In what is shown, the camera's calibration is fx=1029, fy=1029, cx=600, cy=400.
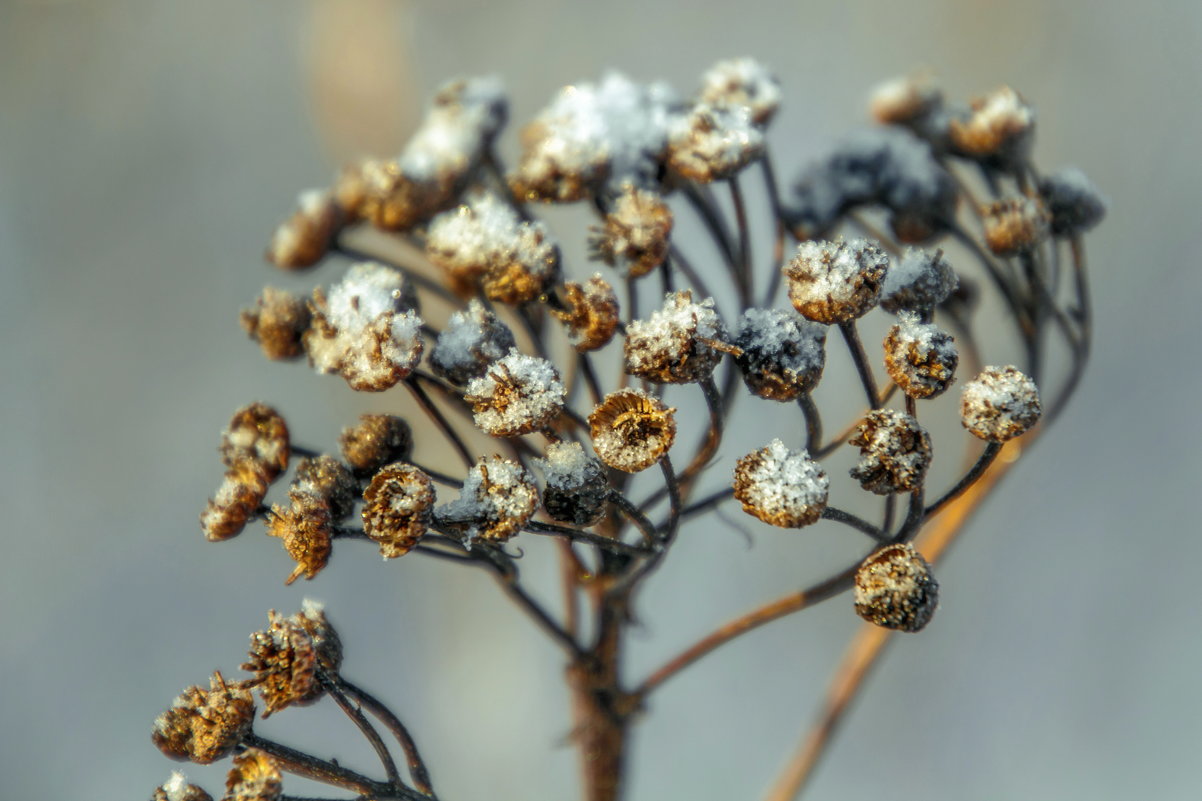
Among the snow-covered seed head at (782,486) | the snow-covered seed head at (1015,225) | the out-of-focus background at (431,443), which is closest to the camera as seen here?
the snow-covered seed head at (782,486)

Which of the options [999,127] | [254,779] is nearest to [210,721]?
[254,779]

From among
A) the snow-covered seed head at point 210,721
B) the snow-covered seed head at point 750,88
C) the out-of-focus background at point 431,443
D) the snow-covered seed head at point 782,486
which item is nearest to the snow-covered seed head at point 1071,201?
the snow-covered seed head at point 750,88

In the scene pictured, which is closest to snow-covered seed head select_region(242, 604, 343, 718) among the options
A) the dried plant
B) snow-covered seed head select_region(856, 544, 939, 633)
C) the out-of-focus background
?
the dried plant

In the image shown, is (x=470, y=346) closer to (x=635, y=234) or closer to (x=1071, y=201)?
(x=635, y=234)

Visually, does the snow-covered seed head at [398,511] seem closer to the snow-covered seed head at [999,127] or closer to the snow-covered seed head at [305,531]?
the snow-covered seed head at [305,531]

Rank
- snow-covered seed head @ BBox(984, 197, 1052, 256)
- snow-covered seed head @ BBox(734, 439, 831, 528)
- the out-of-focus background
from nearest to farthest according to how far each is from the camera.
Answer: snow-covered seed head @ BBox(734, 439, 831, 528) → snow-covered seed head @ BBox(984, 197, 1052, 256) → the out-of-focus background

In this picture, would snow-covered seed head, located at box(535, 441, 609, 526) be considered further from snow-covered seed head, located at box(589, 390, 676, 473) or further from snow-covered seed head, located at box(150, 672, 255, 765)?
snow-covered seed head, located at box(150, 672, 255, 765)

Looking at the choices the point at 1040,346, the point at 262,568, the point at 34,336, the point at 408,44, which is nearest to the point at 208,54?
the point at 408,44

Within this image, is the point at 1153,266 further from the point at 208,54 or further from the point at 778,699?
the point at 208,54
